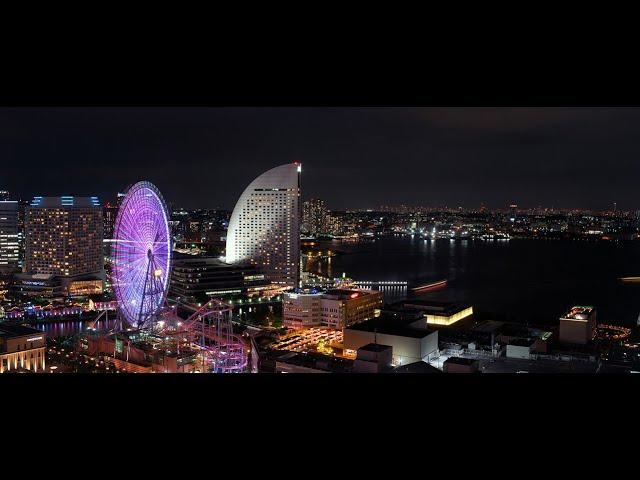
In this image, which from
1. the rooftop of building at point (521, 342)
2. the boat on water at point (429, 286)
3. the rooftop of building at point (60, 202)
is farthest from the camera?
the rooftop of building at point (60, 202)

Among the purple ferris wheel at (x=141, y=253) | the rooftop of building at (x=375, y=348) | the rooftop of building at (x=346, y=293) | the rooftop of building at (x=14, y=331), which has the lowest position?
the rooftop of building at (x=375, y=348)

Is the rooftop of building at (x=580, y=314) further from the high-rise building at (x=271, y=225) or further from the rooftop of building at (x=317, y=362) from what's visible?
the high-rise building at (x=271, y=225)

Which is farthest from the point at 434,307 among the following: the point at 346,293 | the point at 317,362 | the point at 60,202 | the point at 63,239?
the point at 60,202

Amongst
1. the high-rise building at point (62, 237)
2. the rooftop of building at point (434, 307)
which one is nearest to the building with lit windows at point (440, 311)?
the rooftop of building at point (434, 307)

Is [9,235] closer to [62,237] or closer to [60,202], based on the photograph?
[60,202]
